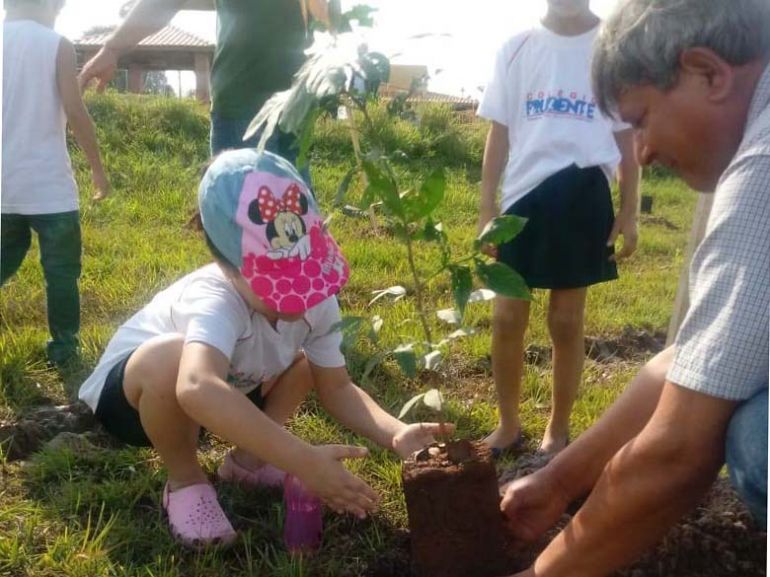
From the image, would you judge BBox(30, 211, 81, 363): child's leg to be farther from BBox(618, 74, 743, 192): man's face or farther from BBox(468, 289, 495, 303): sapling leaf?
BBox(618, 74, 743, 192): man's face

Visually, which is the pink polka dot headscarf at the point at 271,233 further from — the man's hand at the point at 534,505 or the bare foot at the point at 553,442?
the bare foot at the point at 553,442

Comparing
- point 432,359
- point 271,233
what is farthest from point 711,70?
point 271,233

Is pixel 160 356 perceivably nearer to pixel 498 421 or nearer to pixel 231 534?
pixel 231 534

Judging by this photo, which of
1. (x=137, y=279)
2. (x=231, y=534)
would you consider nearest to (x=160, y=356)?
(x=231, y=534)

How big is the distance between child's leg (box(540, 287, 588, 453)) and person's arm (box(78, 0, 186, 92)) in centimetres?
156

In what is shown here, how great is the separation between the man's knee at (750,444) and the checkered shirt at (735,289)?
27 mm

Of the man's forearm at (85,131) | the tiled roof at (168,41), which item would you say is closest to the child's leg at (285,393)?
the man's forearm at (85,131)

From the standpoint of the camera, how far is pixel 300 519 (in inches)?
75.7

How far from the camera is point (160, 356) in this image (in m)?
1.93

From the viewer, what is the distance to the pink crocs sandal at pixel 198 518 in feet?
6.33

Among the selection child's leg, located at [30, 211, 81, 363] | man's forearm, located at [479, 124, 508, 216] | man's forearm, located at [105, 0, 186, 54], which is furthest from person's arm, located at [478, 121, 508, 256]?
child's leg, located at [30, 211, 81, 363]

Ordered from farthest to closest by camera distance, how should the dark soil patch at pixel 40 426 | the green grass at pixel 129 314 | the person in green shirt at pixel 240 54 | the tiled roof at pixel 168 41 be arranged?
the tiled roof at pixel 168 41
the person in green shirt at pixel 240 54
the dark soil patch at pixel 40 426
the green grass at pixel 129 314

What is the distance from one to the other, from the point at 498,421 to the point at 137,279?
183cm

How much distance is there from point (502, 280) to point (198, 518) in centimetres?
84
